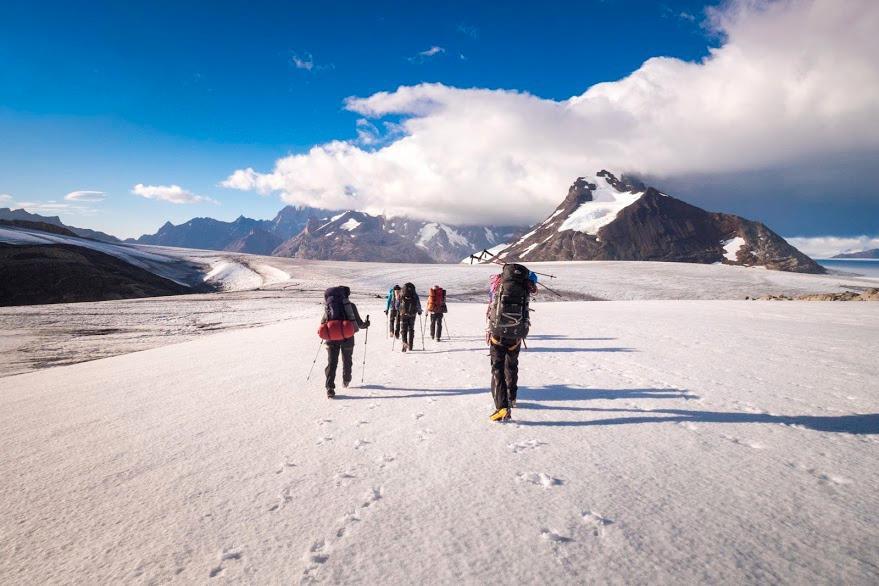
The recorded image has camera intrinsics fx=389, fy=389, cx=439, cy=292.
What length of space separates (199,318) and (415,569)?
98.4ft

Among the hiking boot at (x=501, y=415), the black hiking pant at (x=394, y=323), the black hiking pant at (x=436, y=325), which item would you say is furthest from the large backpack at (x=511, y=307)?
the black hiking pant at (x=394, y=323)

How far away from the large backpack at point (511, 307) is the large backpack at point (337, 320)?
3169 mm

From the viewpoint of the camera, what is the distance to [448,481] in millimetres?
4461

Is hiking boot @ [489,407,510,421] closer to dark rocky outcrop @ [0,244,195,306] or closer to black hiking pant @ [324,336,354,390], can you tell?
black hiking pant @ [324,336,354,390]

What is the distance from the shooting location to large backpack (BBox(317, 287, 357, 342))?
27.2 ft

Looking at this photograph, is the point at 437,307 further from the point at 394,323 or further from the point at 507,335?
the point at 507,335

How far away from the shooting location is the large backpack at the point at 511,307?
6.70m

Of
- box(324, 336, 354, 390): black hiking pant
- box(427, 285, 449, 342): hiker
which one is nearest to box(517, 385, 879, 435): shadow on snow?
box(324, 336, 354, 390): black hiking pant

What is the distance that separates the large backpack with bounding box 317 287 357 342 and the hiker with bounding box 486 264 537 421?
10.5 feet

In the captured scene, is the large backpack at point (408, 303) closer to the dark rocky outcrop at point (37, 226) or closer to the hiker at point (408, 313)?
the hiker at point (408, 313)

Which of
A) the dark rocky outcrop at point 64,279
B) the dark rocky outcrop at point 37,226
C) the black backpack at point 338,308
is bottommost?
the dark rocky outcrop at point 64,279

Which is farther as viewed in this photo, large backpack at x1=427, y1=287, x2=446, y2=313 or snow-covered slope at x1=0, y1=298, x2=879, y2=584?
large backpack at x1=427, y1=287, x2=446, y2=313

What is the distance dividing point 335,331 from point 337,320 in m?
0.25

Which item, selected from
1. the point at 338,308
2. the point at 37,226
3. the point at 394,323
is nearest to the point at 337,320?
the point at 338,308
